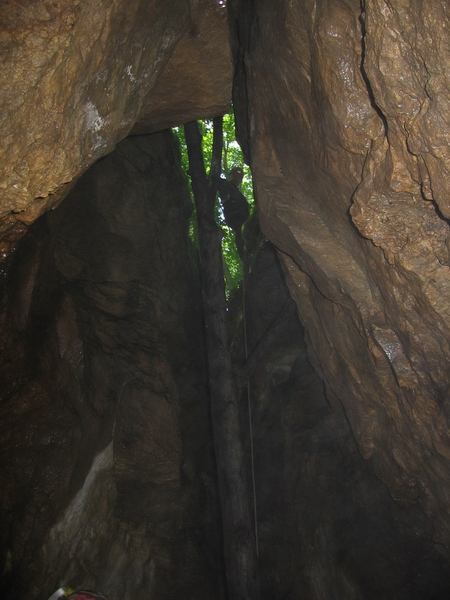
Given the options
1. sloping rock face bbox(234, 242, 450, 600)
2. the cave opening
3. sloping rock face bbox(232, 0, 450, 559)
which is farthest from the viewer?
sloping rock face bbox(234, 242, 450, 600)

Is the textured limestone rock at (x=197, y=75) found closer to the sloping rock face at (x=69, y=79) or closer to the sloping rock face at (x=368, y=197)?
the sloping rock face at (x=69, y=79)

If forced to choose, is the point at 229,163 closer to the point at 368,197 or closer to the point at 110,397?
the point at 110,397

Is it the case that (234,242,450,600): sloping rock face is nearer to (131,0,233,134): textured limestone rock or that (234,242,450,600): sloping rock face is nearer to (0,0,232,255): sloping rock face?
(131,0,233,134): textured limestone rock

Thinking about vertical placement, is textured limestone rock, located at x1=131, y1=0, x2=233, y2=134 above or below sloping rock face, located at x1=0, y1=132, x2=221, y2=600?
above

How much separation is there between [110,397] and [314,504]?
375cm

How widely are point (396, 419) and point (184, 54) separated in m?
4.15

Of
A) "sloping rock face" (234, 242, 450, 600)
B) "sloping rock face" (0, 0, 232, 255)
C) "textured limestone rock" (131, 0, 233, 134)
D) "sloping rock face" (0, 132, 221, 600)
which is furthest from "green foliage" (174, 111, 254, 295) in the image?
"sloping rock face" (0, 0, 232, 255)

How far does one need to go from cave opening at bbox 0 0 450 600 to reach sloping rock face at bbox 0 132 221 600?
0.03 m

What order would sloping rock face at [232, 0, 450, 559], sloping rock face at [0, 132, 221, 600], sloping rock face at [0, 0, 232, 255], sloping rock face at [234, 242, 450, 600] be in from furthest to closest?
sloping rock face at [234, 242, 450, 600], sloping rock face at [0, 132, 221, 600], sloping rock face at [232, 0, 450, 559], sloping rock face at [0, 0, 232, 255]

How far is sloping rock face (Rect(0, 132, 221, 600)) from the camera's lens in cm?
396

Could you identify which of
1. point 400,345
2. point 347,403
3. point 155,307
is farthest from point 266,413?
point 400,345

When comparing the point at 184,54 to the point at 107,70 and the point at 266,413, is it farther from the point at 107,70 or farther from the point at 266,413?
the point at 266,413

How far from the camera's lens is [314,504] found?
679 cm

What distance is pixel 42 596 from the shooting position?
12.6 feet
